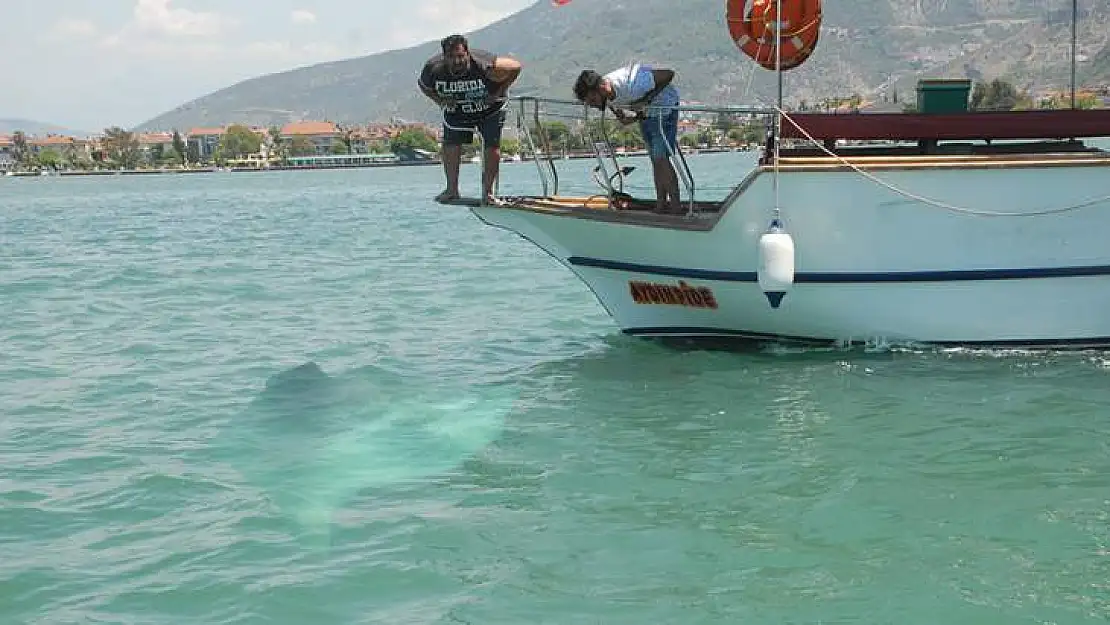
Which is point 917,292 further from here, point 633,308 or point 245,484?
point 245,484

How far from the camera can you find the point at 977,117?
9078mm

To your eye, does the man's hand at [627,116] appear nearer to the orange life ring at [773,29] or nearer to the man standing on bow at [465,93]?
the man standing on bow at [465,93]

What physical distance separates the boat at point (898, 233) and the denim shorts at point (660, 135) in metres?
0.11

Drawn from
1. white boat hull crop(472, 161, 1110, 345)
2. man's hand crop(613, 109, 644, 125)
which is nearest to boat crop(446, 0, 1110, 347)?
white boat hull crop(472, 161, 1110, 345)

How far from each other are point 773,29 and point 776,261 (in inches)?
84.8

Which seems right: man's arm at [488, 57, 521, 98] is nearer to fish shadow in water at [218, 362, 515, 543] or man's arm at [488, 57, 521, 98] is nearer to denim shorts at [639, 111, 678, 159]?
denim shorts at [639, 111, 678, 159]

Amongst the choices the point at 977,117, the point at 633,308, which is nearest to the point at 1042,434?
the point at 977,117

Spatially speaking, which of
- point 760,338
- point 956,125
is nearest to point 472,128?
point 760,338

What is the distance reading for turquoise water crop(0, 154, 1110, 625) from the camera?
528 cm

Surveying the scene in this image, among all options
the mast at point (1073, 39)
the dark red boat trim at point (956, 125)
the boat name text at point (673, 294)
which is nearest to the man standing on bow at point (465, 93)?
the boat name text at point (673, 294)

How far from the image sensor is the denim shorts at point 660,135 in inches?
372

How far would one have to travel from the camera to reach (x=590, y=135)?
9.80 m

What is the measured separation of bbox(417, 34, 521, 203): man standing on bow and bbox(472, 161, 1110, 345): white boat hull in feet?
3.27

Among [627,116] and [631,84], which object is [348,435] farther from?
[631,84]
